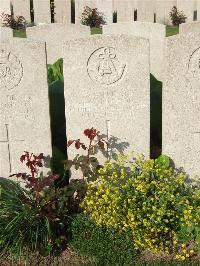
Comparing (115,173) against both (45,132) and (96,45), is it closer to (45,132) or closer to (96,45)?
(45,132)

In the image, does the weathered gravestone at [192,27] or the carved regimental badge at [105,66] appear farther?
the weathered gravestone at [192,27]

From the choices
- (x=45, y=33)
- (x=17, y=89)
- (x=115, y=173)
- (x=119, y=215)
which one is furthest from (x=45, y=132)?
(x=45, y=33)

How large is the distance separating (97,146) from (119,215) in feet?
2.85

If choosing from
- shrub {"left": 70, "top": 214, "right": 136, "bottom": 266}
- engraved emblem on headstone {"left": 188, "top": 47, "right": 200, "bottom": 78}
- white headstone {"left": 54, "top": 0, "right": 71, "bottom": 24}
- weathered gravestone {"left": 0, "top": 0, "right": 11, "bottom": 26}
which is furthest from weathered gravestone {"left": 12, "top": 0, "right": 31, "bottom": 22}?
shrub {"left": 70, "top": 214, "right": 136, "bottom": 266}

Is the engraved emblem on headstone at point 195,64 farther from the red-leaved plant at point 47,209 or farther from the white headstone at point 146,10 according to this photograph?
the white headstone at point 146,10

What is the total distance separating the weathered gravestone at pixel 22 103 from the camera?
4.83 meters

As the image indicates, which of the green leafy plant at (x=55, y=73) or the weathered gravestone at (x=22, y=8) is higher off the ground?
the weathered gravestone at (x=22, y=8)

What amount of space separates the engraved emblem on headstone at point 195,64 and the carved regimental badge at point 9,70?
1.73 m

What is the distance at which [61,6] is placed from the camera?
47.7 ft

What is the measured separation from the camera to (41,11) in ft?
47.7

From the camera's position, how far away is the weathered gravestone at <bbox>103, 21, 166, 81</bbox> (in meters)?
7.42

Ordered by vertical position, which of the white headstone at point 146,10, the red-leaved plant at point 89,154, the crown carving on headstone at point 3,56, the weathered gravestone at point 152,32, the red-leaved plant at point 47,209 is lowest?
the red-leaved plant at point 47,209

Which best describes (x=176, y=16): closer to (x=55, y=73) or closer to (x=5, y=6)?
(x=5, y=6)

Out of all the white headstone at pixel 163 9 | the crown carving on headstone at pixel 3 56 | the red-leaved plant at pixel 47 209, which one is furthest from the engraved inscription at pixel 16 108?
the white headstone at pixel 163 9
